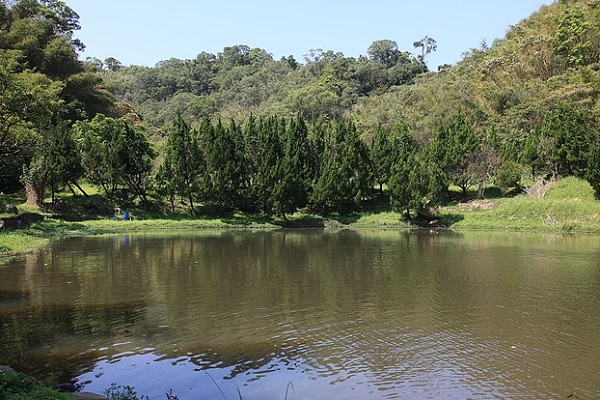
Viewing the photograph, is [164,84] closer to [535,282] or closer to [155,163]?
[155,163]

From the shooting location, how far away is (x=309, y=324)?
44.3 ft

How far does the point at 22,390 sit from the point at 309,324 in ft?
25.4

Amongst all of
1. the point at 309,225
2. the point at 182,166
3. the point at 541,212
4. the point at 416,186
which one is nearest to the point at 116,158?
the point at 182,166

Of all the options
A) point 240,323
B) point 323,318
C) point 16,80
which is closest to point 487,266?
point 323,318

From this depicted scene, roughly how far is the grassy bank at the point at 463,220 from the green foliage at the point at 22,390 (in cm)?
2818

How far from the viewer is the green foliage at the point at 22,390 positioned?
6.43 m

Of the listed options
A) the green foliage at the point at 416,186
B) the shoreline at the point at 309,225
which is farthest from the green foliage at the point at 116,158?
the green foliage at the point at 416,186

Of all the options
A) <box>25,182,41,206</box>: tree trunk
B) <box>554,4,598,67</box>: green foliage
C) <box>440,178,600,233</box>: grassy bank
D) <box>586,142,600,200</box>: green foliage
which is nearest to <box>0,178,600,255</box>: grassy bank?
<box>440,178,600,233</box>: grassy bank

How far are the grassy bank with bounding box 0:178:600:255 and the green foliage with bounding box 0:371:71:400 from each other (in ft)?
92.5

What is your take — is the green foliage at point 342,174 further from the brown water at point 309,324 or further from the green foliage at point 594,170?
the brown water at point 309,324

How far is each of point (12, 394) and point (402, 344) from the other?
8.12 m

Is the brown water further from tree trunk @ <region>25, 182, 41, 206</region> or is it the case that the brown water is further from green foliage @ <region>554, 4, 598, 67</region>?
green foliage @ <region>554, 4, 598, 67</region>

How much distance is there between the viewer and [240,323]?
44.1 ft

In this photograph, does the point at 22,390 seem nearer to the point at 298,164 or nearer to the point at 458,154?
the point at 298,164
